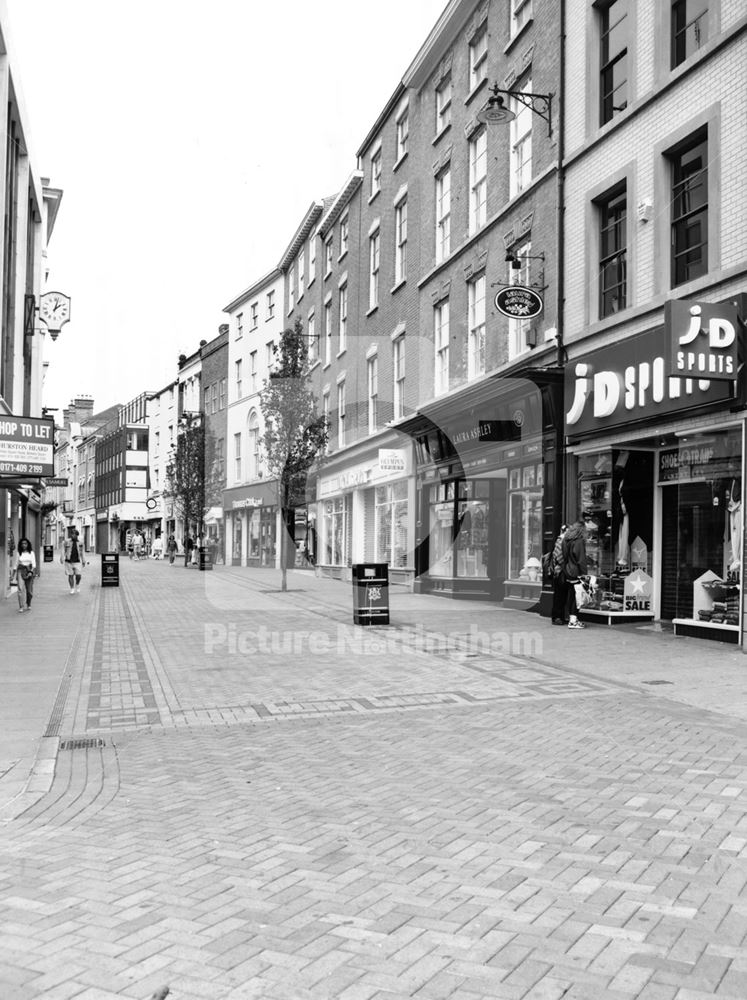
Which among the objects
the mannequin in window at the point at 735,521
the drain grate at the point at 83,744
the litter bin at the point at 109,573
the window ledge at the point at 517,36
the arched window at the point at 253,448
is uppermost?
the window ledge at the point at 517,36

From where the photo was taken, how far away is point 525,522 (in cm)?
1780

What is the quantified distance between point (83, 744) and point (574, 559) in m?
9.34

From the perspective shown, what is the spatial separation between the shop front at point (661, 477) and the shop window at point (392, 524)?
907 cm

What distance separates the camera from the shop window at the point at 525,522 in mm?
17172

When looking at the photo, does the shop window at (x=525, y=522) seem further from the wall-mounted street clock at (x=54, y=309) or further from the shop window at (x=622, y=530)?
the wall-mounted street clock at (x=54, y=309)

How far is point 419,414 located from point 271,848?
17487mm

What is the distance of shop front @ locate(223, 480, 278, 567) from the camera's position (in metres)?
41.5

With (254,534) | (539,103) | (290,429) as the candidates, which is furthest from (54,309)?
(254,534)

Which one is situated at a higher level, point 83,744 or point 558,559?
point 558,559

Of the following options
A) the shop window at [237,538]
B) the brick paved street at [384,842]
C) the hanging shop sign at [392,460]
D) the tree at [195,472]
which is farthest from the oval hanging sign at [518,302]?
the shop window at [237,538]

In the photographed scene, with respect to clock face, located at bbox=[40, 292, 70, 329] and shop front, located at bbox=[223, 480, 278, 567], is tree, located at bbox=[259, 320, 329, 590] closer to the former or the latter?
clock face, located at bbox=[40, 292, 70, 329]

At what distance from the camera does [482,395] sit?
1822 cm

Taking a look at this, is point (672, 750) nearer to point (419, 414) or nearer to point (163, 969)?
point (163, 969)

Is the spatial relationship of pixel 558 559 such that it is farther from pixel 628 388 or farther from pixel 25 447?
pixel 25 447
